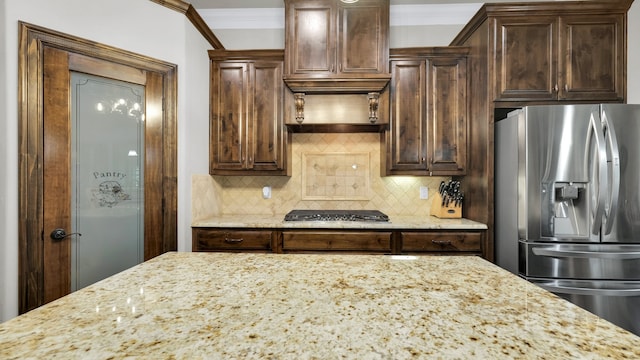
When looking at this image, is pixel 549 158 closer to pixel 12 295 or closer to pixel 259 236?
pixel 259 236

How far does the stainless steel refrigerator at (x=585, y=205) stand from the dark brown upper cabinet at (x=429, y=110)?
2.08ft

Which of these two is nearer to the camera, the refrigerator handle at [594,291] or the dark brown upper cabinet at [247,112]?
the refrigerator handle at [594,291]

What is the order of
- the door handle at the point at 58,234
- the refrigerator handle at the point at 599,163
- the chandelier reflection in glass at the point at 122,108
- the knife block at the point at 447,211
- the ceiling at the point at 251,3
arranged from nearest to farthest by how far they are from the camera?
the door handle at the point at 58,234 → the refrigerator handle at the point at 599,163 → the chandelier reflection in glass at the point at 122,108 → the knife block at the point at 447,211 → the ceiling at the point at 251,3

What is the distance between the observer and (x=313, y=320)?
64cm

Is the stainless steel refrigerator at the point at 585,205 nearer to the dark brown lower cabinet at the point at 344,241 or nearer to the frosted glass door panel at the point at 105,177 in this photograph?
the dark brown lower cabinet at the point at 344,241

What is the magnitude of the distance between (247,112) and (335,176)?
1120 millimetres

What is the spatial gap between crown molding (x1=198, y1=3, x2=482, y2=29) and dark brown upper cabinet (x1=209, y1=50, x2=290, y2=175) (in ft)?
2.14

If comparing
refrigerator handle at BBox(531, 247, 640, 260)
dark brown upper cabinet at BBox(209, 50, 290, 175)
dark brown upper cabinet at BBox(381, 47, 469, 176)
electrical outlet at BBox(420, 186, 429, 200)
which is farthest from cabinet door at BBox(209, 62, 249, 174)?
refrigerator handle at BBox(531, 247, 640, 260)

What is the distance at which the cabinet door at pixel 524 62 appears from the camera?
2334 mm

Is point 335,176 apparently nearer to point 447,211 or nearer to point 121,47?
point 447,211

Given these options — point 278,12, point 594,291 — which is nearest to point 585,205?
point 594,291

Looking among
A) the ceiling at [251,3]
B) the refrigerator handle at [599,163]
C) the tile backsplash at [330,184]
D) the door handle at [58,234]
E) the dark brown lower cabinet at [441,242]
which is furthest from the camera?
the tile backsplash at [330,184]

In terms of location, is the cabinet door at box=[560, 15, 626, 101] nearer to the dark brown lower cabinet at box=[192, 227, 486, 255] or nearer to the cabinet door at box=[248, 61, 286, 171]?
the dark brown lower cabinet at box=[192, 227, 486, 255]

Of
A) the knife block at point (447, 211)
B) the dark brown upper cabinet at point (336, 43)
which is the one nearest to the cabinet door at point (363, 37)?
the dark brown upper cabinet at point (336, 43)
